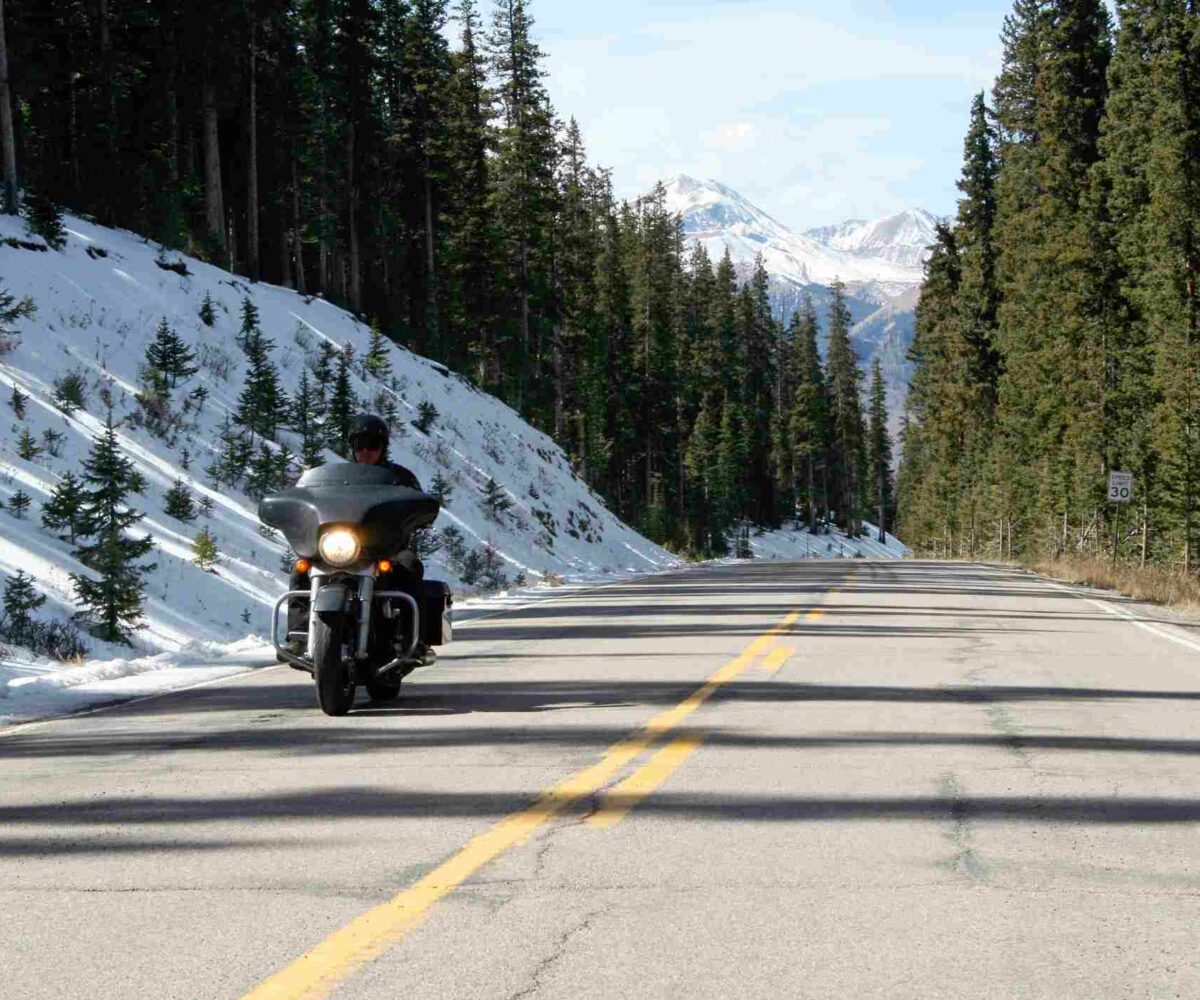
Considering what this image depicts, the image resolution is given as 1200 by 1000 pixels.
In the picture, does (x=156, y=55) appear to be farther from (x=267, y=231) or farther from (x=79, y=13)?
(x=267, y=231)

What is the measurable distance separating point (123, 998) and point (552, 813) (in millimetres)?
2706

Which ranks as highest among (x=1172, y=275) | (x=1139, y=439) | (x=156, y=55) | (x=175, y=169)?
(x=156, y=55)

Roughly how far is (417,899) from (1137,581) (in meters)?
28.3

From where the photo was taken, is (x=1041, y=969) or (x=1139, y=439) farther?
(x=1139, y=439)

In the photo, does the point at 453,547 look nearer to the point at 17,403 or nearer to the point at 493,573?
the point at 493,573

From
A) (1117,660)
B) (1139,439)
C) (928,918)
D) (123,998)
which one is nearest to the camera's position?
(123,998)

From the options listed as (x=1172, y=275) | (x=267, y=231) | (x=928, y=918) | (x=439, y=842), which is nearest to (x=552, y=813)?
(x=439, y=842)

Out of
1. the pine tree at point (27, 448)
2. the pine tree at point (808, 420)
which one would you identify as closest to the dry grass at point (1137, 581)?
the pine tree at point (27, 448)

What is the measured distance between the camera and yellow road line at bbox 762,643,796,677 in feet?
41.7

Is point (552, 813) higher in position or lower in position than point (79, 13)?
lower

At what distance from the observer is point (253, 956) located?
14.6 feet

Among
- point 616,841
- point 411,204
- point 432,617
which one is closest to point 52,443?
point 432,617

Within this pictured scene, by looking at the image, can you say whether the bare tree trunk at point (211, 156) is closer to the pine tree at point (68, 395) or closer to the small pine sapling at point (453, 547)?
the small pine sapling at point (453, 547)

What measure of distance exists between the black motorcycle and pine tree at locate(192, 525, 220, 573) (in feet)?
33.3
